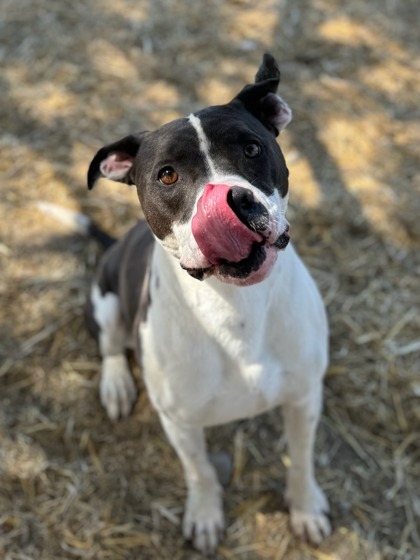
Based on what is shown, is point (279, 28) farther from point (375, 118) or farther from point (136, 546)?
point (136, 546)

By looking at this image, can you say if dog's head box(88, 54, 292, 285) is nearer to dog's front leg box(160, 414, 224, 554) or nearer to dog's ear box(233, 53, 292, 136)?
dog's ear box(233, 53, 292, 136)

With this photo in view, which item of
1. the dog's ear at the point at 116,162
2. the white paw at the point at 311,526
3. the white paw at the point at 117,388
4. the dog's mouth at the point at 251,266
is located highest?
the dog's mouth at the point at 251,266

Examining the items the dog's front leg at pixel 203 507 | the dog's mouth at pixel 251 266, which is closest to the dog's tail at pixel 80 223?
the dog's front leg at pixel 203 507

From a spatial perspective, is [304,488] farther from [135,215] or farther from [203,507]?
[135,215]

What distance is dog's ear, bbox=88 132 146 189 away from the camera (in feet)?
9.11

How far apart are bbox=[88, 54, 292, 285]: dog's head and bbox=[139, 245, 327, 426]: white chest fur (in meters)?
0.30

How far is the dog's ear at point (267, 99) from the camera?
2664 mm

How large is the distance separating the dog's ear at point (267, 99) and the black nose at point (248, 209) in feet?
2.18

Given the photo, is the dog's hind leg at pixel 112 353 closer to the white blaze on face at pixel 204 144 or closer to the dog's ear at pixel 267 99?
the dog's ear at pixel 267 99

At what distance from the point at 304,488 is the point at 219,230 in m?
2.02

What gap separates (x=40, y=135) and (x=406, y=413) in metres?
3.56

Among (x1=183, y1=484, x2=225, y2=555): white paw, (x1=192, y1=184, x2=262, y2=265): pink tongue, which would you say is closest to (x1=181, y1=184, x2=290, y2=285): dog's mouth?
(x1=192, y1=184, x2=262, y2=265): pink tongue

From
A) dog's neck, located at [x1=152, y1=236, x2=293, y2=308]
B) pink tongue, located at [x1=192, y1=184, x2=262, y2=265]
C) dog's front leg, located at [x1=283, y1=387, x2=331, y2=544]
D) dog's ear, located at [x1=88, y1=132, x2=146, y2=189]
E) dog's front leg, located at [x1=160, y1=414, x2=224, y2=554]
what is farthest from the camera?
dog's front leg, located at [x1=160, y1=414, x2=224, y2=554]

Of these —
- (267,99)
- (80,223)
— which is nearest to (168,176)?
(267,99)
